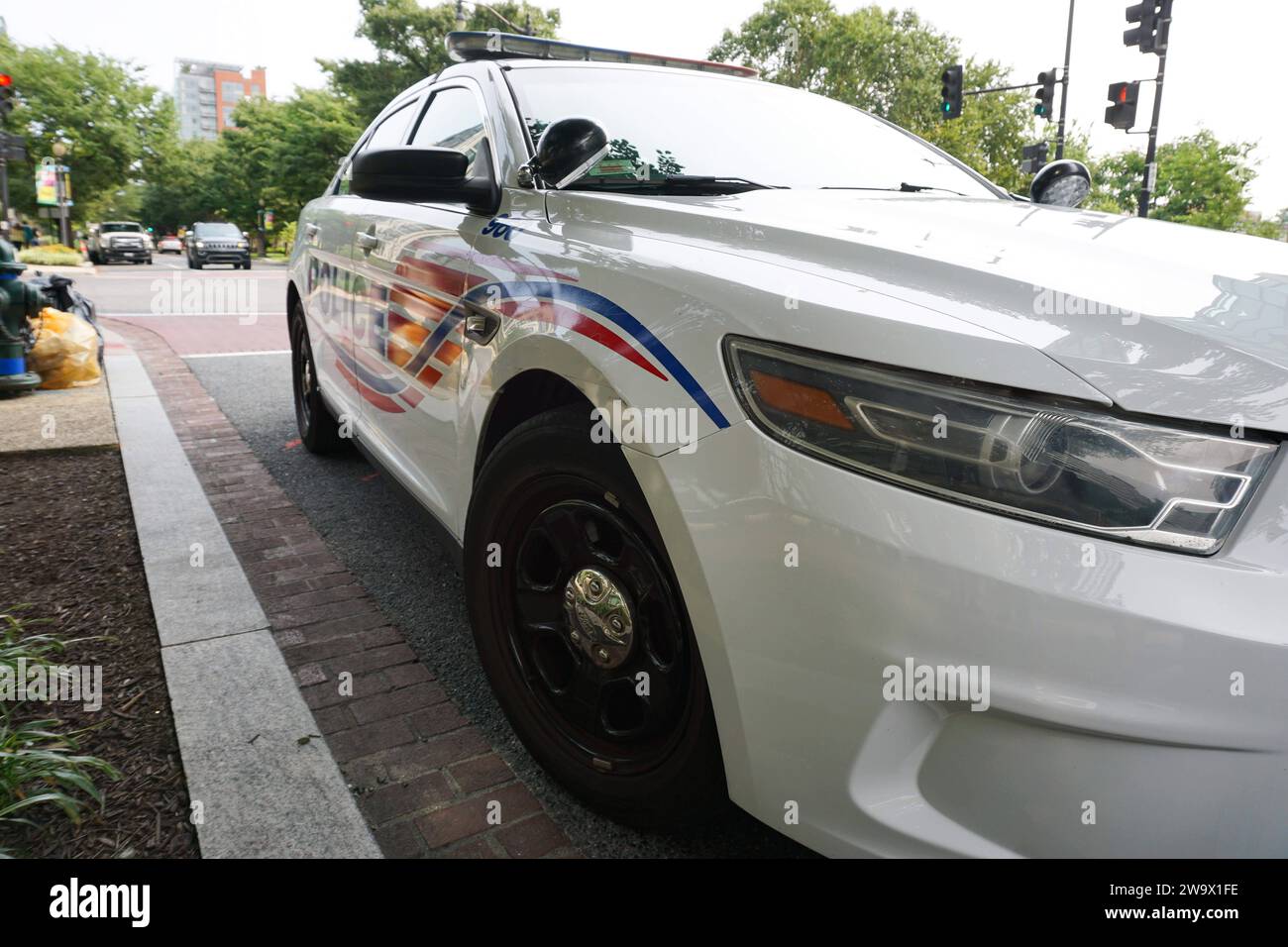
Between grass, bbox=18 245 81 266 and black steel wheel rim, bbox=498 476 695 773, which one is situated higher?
grass, bbox=18 245 81 266

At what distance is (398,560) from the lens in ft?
11.6

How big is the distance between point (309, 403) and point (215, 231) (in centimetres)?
3053

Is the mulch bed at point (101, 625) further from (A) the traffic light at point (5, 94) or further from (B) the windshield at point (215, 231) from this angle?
(B) the windshield at point (215, 231)

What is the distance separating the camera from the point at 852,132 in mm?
2857

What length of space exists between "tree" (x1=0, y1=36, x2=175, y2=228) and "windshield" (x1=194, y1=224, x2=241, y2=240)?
15.5m

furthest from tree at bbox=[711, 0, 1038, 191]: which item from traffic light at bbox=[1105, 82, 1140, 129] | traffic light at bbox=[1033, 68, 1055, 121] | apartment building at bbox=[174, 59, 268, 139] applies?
apartment building at bbox=[174, 59, 268, 139]

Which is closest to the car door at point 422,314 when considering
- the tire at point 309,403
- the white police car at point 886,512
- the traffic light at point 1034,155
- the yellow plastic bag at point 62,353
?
the white police car at point 886,512

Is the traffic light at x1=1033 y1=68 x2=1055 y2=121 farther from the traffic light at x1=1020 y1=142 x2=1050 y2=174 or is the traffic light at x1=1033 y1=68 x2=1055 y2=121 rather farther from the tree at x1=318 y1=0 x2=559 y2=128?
the tree at x1=318 y1=0 x2=559 y2=128

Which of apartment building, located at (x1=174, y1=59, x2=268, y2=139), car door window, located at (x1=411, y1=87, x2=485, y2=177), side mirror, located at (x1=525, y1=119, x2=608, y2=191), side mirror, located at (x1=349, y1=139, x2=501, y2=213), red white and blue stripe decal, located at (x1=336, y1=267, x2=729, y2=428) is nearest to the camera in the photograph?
red white and blue stripe decal, located at (x1=336, y1=267, x2=729, y2=428)

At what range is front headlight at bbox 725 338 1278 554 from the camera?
114cm

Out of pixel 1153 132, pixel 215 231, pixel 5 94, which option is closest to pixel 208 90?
pixel 215 231
